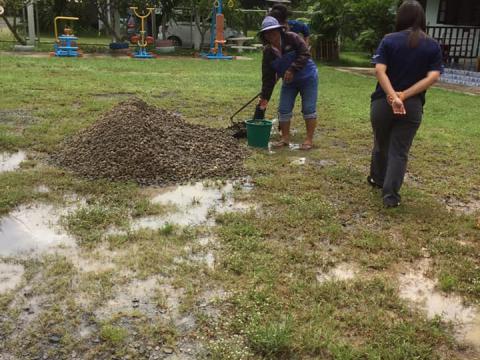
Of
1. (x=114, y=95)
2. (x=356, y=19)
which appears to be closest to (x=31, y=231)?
(x=114, y=95)

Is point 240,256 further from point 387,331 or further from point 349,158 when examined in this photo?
point 349,158

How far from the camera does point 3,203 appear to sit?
416cm

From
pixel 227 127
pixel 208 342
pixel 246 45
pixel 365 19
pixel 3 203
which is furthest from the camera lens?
pixel 246 45

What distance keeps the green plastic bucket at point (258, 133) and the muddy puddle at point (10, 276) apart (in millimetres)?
3336

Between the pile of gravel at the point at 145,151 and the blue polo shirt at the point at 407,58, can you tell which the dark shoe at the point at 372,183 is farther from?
the pile of gravel at the point at 145,151

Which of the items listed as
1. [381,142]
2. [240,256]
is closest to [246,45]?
[381,142]

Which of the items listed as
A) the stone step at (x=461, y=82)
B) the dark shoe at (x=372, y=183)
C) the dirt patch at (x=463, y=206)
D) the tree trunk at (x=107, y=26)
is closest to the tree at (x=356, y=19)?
the stone step at (x=461, y=82)

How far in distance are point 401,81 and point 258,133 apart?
2.10 meters

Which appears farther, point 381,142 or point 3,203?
point 381,142

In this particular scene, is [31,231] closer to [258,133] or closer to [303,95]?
[258,133]

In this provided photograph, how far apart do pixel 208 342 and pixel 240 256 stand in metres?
0.93

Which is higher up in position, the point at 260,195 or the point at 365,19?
the point at 365,19

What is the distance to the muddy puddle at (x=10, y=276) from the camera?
3006 millimetres

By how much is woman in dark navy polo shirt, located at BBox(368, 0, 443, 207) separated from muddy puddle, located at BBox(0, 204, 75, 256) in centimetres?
267
